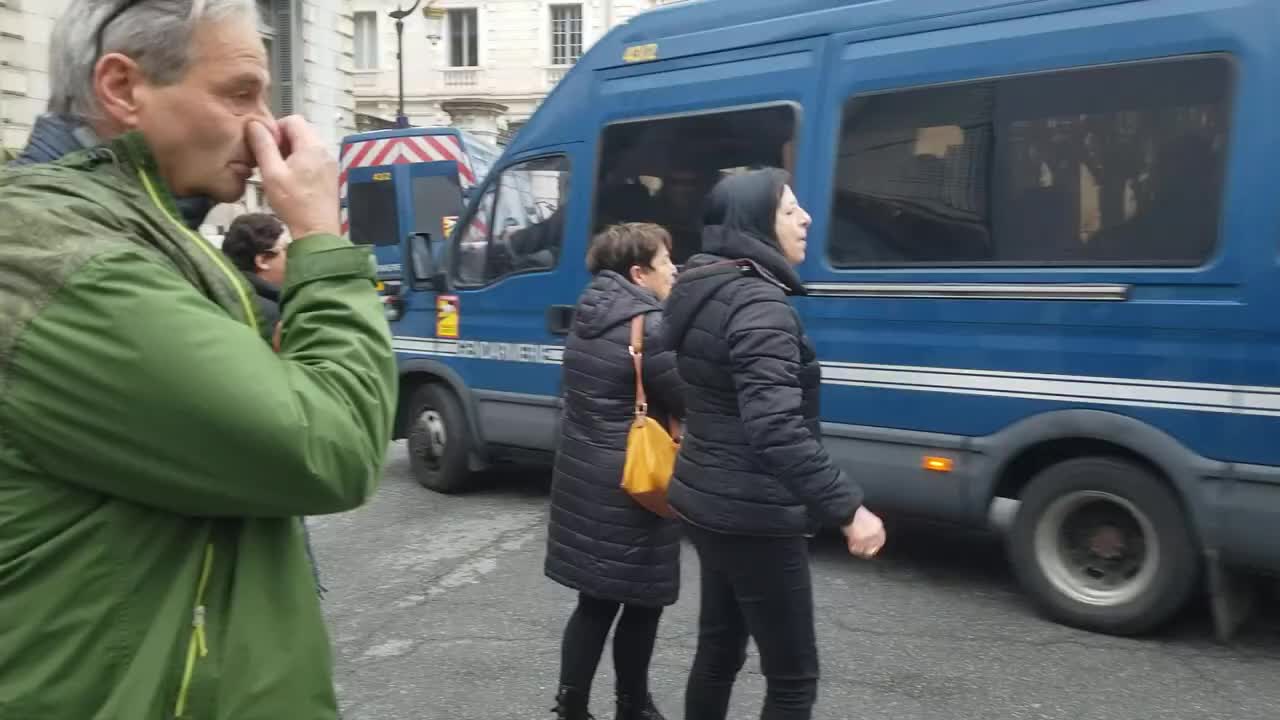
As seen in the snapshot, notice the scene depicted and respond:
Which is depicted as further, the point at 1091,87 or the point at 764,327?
the point at 1091,87

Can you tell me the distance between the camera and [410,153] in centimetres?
1422

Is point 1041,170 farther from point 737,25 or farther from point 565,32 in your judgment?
point 565,32

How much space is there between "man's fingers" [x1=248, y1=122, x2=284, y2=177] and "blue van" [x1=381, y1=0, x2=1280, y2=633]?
3.98 m

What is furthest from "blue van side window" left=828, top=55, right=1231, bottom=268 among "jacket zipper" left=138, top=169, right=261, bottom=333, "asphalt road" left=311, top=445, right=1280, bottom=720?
"jacket zipper" left=138, top=169, right=261, bottom=333

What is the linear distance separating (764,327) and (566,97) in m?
4.19

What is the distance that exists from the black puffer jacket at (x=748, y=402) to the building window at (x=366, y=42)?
40442 millimetres

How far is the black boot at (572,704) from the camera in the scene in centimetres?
367

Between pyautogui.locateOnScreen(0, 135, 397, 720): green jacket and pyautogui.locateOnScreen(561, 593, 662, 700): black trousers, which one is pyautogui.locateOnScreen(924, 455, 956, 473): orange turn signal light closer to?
pyautogui.locateOnScreen(561, 593, 662, 700): black trousers

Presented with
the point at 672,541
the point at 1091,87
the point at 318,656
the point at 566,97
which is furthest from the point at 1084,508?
the point at 318,656

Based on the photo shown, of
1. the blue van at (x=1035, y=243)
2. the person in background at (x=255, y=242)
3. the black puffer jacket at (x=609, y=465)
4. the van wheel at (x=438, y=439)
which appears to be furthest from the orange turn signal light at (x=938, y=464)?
the van wheel at (x=438, y=439)

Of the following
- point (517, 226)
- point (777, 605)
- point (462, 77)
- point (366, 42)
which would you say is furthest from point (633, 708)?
point (366, 42)

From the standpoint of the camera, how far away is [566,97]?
22.0ft

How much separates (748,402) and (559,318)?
3.87 m

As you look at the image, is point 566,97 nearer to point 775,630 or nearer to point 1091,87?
point 1091,87
